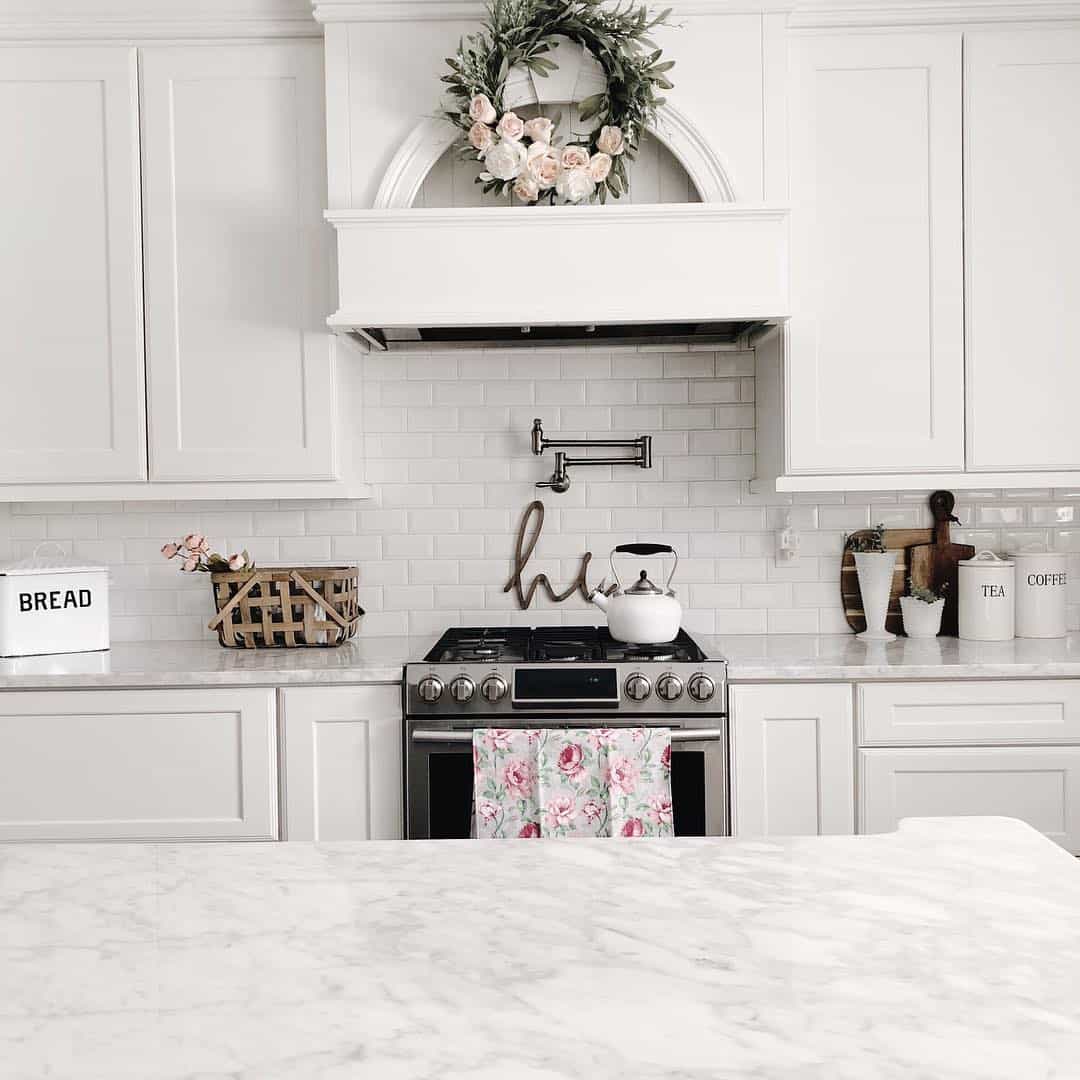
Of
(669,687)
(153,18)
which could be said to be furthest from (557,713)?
(153,18)

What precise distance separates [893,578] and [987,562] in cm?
30

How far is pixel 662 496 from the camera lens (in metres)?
3.43

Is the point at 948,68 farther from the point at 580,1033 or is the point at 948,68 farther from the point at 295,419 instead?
the point at 580,1033

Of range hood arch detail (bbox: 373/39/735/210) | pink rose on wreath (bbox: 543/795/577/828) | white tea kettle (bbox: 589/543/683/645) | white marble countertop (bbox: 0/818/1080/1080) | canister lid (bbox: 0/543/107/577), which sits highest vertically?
range hood arch detail (bbox: 373/39/735/210)

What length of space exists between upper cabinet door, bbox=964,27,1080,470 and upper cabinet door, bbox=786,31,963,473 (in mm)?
56

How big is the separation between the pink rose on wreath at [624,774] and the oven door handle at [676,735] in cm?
14

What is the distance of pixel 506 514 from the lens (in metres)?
3.44

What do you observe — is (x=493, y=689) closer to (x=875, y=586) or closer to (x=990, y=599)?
(x=875, y=586)

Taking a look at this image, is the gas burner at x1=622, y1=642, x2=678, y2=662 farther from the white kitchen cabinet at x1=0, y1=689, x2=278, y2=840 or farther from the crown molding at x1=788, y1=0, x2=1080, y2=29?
the crown molding at x1=788, y1=0, x2=1080, y2=29

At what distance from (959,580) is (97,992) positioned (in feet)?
9.55

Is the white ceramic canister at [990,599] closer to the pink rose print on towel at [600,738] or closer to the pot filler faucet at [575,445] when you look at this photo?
the pot filler faucet at [575,445]

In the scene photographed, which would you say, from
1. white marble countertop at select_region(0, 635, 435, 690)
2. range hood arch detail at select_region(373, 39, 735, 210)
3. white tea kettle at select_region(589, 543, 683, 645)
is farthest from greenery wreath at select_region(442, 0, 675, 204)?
white marble countertop at select_region(0, 635, 435, 690)

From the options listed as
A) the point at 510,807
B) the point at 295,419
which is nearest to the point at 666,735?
the point at 510,807

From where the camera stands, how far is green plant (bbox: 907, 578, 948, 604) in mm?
3203
